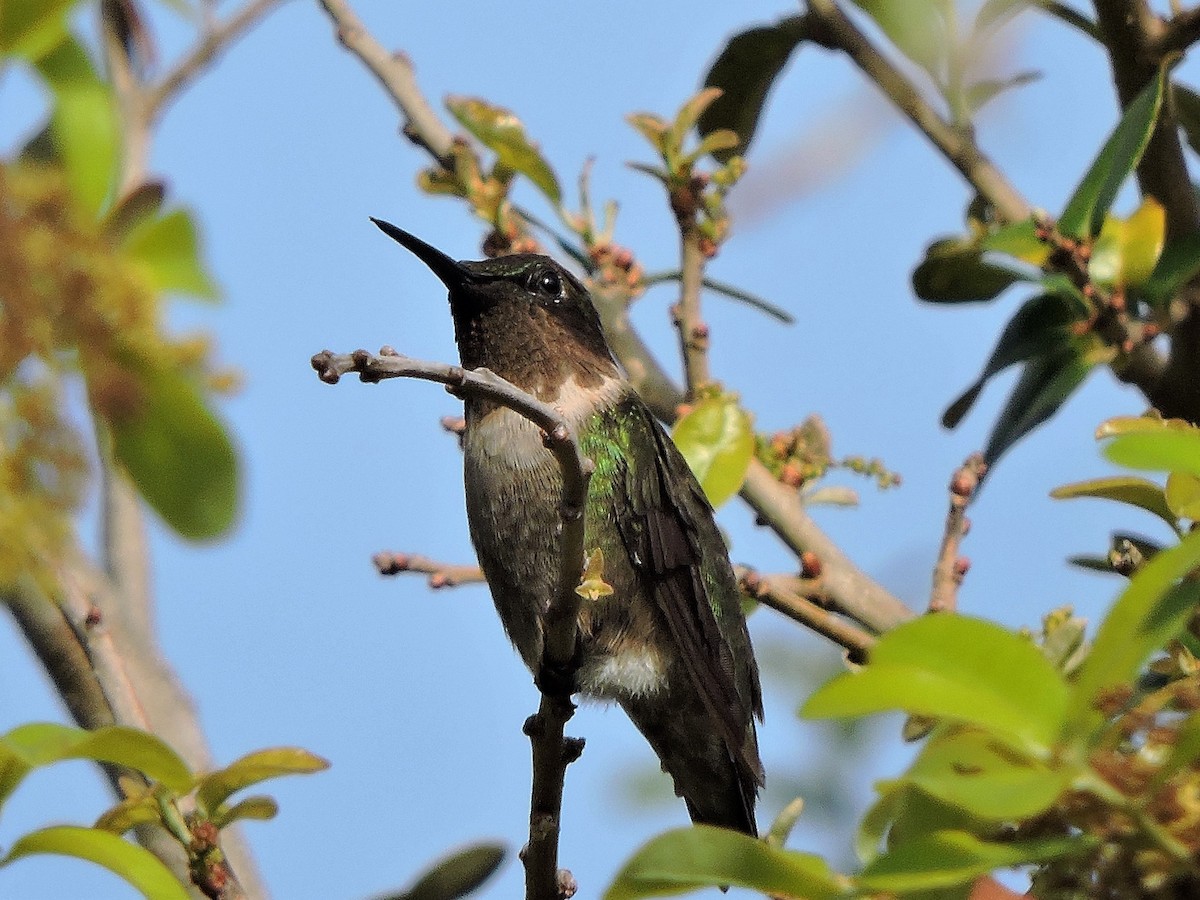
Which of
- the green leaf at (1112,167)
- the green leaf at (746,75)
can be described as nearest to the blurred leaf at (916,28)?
the green leaf at (746,75)

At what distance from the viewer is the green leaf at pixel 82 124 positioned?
147 centimetres

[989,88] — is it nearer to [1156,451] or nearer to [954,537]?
[954,537]

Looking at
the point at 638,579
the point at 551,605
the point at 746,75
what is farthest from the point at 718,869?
the point at 746,75

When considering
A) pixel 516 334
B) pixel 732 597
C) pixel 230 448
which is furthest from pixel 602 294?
pixel 230 448

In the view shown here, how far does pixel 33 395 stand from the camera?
1265 mm

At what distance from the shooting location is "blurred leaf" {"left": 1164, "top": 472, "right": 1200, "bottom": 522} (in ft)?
5.71

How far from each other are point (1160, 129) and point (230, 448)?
232cm

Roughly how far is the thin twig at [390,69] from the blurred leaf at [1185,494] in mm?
2135

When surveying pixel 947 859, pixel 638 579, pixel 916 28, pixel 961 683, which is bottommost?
pixel 947 859

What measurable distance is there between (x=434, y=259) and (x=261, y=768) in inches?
54.5

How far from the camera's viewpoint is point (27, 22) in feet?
4.72

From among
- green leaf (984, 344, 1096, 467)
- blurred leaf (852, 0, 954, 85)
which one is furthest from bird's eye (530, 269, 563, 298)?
green leaf (984, 344, 1096, 467)

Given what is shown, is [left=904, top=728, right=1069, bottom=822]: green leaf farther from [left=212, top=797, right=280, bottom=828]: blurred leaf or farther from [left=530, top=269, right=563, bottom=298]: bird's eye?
[left=530, top=269, right=563, bottom=298]: bird's eye

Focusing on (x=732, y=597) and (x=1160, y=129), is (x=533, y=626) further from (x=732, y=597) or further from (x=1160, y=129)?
(x=1160, y=129)
